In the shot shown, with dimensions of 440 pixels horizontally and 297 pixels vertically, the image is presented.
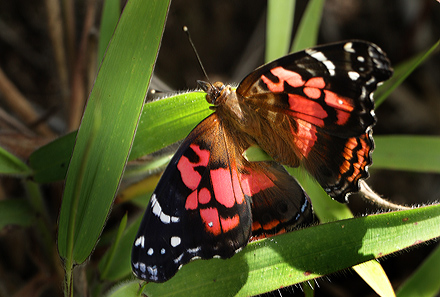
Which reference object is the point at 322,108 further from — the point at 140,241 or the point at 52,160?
the point at 52,160

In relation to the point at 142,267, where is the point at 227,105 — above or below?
above

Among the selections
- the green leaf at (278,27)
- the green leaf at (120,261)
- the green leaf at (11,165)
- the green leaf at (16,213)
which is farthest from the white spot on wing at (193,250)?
the green leaf at (278,27)

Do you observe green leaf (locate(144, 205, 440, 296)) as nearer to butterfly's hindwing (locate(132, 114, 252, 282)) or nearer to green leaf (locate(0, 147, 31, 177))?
butterfly's hindwing (locate(132, 114, 252, 282))

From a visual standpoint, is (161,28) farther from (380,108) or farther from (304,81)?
(380,108)

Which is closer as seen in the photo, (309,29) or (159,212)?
(159,212)

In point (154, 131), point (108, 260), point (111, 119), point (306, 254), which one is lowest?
point (108, 260)

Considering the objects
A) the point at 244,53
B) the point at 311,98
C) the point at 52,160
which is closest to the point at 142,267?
the point at 52,160

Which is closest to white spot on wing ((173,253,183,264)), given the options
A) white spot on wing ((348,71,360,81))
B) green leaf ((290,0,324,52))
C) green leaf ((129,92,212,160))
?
green leaf ((129,92,212,160))
